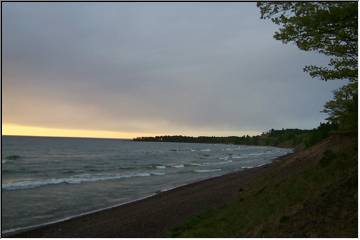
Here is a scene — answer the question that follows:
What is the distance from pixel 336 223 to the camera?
9625mm

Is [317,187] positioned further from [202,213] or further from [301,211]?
[202,213]

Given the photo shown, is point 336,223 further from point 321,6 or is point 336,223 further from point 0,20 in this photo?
point 0,20

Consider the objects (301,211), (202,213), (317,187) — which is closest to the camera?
(301,211)

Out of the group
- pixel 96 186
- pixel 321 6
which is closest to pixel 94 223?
pixel 321 6

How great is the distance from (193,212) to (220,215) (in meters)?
3.56

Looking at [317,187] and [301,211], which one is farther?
[317,187]

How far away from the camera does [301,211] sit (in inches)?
445

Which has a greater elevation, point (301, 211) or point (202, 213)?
point (301, 211)

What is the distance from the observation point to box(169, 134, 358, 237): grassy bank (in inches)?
388

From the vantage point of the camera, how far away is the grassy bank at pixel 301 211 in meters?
9.86

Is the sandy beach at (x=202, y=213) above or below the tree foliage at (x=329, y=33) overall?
below

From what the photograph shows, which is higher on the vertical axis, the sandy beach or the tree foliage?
the tree foliage

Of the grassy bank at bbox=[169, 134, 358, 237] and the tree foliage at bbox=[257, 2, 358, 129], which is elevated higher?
the tree foliage at bbox=[257, 2, 358, 129]

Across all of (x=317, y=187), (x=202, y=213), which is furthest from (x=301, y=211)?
(x=202, y=213)
